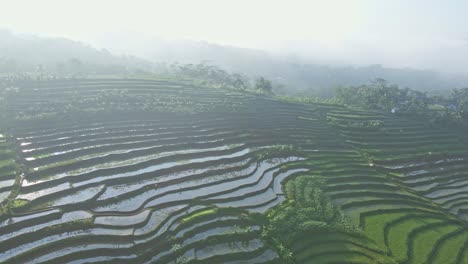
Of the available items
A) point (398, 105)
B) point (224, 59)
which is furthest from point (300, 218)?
point (224, 59)

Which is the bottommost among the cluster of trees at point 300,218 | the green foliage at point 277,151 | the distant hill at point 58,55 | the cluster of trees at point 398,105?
the cluster of trees at point 300,218

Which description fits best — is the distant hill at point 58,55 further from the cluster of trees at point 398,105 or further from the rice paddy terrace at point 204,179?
the cluster of trees at point 398,105

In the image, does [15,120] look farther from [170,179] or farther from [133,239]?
[133,239]

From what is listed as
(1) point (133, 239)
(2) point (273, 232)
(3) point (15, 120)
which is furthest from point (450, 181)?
(3) point (15, 120)

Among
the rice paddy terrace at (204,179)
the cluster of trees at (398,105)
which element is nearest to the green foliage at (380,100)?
the cluster of trees at (398,105)

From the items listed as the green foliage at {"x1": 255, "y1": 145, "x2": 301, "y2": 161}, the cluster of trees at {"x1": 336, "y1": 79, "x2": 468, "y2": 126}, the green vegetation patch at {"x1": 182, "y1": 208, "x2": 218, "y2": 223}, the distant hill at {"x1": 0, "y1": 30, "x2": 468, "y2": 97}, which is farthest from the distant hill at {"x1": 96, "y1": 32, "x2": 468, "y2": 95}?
the green vegetation patch at {"x1": 182, "y1": 208, "x2": 218, "y2": 223}

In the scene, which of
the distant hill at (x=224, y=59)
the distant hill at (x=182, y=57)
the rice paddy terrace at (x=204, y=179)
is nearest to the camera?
the rice paddy terrace at (x=204, y=179)

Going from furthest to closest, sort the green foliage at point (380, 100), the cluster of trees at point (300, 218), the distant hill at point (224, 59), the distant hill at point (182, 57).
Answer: the distant hill at point (224, 59) < the distant hill at point (182, 57) < the green foliage at point (380, 100) < the cluster of trees at point (300, 218)

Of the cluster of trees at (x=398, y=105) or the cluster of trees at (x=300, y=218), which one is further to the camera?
the cluster of trees at (x=398, y=105)

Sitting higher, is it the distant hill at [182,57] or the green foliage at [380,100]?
the distant hill at [182,57]
